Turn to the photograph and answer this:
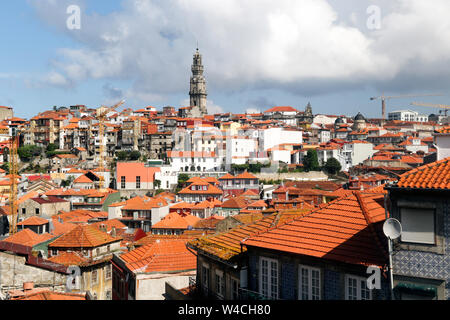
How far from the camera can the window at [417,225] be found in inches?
360

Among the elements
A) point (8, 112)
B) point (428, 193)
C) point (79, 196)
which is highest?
point (8, 112)

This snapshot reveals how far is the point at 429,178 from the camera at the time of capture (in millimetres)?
9344

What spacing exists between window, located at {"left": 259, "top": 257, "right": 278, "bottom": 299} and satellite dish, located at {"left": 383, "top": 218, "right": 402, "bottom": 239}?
296 centimetres

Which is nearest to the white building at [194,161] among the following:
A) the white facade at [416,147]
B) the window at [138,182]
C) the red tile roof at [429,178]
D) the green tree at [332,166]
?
the window at [138,182]

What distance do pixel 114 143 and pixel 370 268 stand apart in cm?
11596

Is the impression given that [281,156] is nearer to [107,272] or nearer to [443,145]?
[107,272]

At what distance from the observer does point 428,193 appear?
909 cm

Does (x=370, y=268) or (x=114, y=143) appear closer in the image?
(x=370, y=268)

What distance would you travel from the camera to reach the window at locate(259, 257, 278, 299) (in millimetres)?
11250

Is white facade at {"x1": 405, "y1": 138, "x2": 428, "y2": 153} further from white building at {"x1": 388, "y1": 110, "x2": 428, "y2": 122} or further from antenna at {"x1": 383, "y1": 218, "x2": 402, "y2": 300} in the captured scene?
antenna at {"x1": 383, "y1": 218, "x2": 402, "y2": 300}

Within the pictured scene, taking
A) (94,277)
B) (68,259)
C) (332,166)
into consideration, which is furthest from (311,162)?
(94,277)

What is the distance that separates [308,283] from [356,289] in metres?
1.14

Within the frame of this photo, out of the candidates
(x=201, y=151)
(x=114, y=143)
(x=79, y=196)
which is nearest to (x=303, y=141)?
(x=201, y=151)

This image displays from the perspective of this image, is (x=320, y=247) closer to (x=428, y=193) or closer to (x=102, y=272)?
(x=428, y=193)
